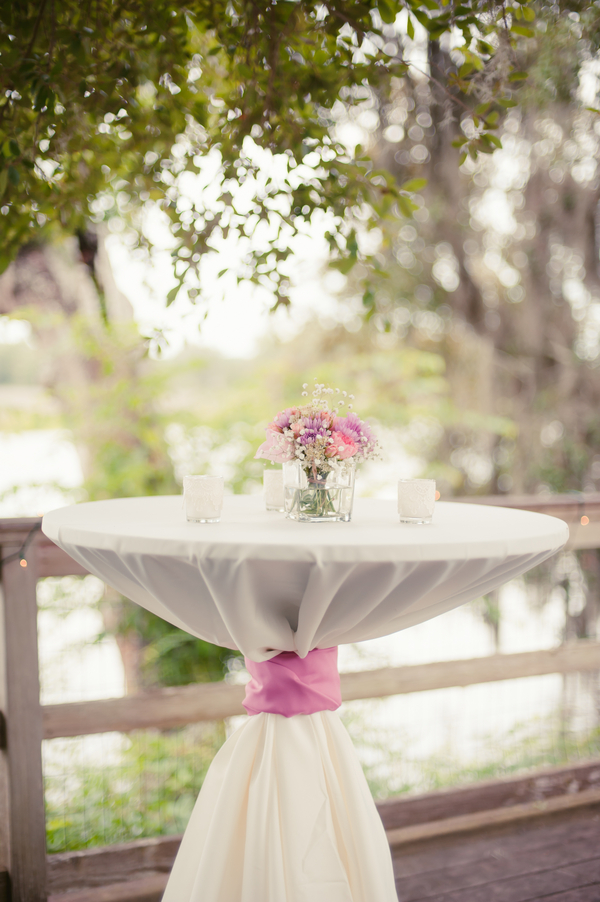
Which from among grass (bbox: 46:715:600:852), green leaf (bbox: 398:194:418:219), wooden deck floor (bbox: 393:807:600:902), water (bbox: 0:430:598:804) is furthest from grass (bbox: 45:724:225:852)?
green leaf (bbox: 398:194:418:219)

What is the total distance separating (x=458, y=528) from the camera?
1102mm

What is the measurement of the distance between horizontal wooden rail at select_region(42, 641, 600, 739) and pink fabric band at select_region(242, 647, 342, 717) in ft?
2.03

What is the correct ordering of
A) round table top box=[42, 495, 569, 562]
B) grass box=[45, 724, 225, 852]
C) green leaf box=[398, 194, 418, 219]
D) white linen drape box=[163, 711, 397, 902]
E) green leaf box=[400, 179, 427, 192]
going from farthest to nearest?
grass box=[45, 724, 225, 852] < green leaf box=[398, 194, 418, 219] < green leaf box=[400, 179, 427, 192] < white linen drape box=[163, 711, 397, 902] < round table top box=[42, 495, 569, 562]

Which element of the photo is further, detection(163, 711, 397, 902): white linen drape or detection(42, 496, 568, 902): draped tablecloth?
detection(163, 711, 397, 902): white linen drape

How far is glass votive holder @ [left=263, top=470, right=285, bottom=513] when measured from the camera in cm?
139

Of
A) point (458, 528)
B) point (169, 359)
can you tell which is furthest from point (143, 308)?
point (458, 528)

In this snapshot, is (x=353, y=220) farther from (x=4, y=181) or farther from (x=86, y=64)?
(x=4, y=181)

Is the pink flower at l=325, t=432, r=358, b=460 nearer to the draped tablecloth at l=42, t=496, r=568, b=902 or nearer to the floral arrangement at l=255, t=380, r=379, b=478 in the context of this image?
the floral arrangement at l=255, t=380, r=379, b=478

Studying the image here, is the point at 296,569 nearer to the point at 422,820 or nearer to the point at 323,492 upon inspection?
the point at 323,492

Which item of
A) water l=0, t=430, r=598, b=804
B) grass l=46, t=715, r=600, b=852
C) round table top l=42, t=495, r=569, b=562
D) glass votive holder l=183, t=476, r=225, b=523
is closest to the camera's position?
round table top l=42, t=495, r=569, b=562

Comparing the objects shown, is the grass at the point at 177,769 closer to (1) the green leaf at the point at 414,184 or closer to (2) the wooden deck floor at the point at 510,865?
(2) the wooden deck floor at the point at 510,865

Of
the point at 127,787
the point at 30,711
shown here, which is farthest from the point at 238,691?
the point at 127,787

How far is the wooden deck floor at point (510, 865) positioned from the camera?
158 cm

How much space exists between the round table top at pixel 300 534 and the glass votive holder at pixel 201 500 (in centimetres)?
2
